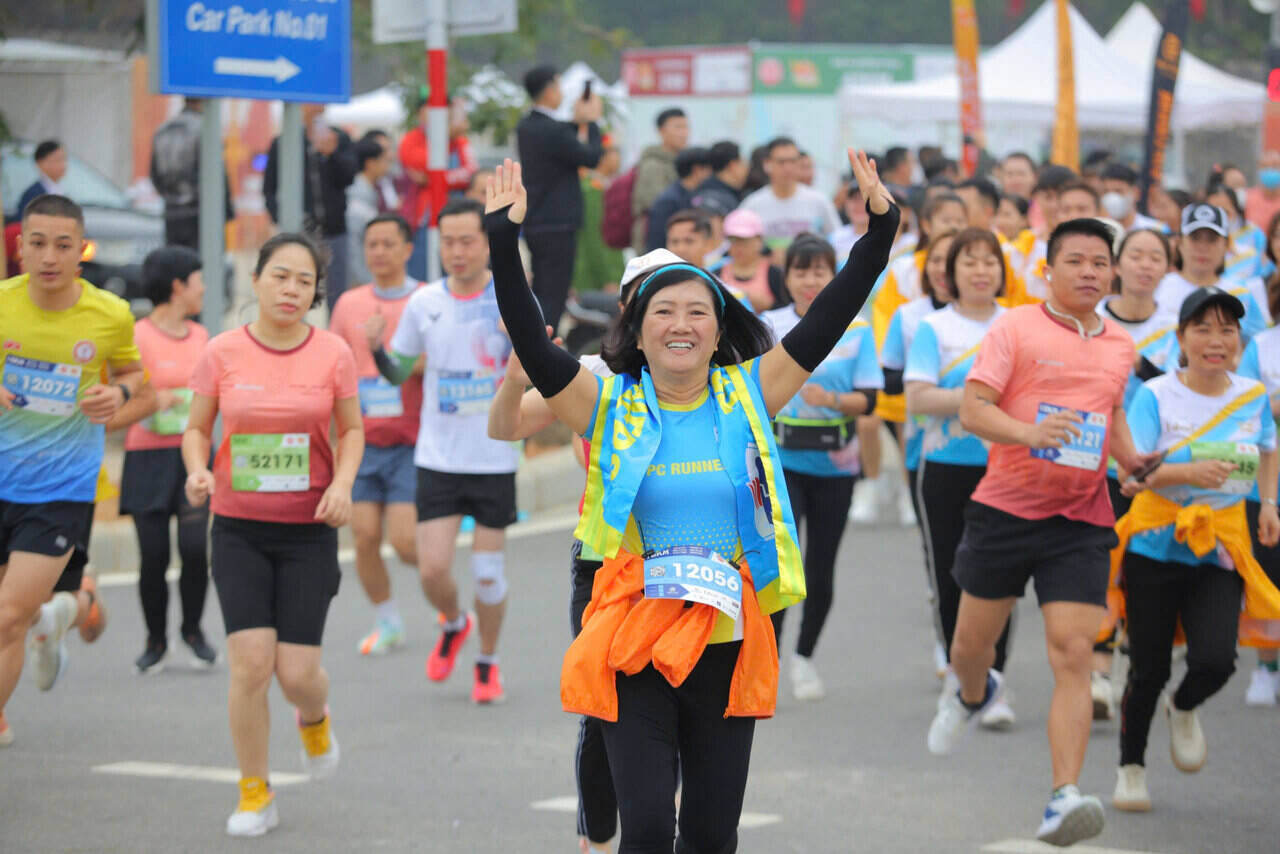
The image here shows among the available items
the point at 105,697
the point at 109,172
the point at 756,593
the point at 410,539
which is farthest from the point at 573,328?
the point at 109,172

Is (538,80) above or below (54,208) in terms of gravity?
above

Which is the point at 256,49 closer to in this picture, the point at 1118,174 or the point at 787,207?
the point at 787,207

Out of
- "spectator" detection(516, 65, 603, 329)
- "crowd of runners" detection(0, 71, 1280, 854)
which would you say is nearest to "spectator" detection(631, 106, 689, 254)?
"spectator" detection(516, 65, 603, 329)

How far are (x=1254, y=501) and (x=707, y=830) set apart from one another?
3455mm

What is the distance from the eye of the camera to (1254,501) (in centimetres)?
721

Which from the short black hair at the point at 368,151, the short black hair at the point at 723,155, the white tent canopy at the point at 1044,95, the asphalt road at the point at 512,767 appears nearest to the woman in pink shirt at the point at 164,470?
the asphalt road at the point at 512,767

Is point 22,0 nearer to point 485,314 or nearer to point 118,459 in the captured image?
point 118,459

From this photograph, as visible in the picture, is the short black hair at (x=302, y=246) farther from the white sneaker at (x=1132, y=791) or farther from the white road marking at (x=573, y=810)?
the white sneaker at (x=1132, y=791)

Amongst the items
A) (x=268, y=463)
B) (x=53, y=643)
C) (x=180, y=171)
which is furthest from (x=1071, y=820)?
(x=180, y=171)

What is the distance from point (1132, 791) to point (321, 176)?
9378mm

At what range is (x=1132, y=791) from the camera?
6.55 metres

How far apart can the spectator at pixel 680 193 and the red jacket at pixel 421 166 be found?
1.85 m

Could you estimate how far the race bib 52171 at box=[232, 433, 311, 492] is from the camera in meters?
6.36

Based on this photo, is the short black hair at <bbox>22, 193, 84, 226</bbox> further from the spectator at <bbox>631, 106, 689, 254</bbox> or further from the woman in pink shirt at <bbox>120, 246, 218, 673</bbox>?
the spectator at <bbox>631, 106, 689, 254</bbox>
